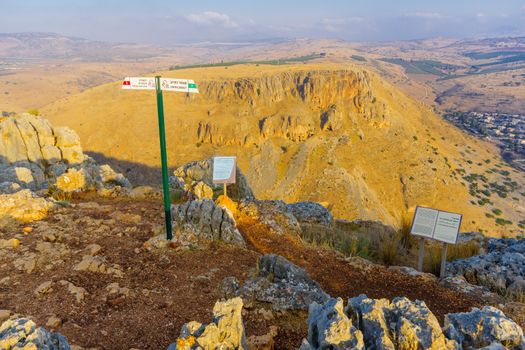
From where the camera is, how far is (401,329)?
3.29 metres

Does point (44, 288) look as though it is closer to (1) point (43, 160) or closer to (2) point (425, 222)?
(2) point (425, 222)

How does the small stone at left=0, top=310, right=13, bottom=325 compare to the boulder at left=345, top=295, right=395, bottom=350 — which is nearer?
the boulder at left=345, top=295, right=395, bottom=350

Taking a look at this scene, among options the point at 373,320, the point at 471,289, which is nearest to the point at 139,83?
the point at 373,320

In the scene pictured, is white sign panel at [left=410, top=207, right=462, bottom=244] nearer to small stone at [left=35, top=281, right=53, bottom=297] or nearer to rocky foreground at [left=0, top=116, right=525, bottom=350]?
rocky foreground at [left=0, top=116, right=525, bottom=350]

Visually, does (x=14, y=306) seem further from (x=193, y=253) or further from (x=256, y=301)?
(x=256, y=301)

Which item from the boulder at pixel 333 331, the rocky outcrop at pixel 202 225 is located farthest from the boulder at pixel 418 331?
the rocky outcrop at pixel 202 225

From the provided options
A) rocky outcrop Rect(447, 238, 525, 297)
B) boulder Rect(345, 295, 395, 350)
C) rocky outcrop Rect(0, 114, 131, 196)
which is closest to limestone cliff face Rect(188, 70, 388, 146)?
rocky outcrop Rect(0, 114, 131, 196)

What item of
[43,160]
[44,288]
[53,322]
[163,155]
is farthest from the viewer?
[43,160]

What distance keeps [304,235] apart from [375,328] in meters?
7.79

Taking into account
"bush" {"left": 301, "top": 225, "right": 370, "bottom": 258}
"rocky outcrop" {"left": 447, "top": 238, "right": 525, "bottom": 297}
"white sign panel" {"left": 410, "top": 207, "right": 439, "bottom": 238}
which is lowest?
"bush" {"left": 301, "top": 225, "right": 370, "bottom": 258}

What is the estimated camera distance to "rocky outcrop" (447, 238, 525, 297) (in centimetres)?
760

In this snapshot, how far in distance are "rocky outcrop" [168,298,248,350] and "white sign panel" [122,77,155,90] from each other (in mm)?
5068

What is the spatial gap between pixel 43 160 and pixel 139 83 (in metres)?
14.0

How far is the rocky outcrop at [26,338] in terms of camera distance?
323 cm
